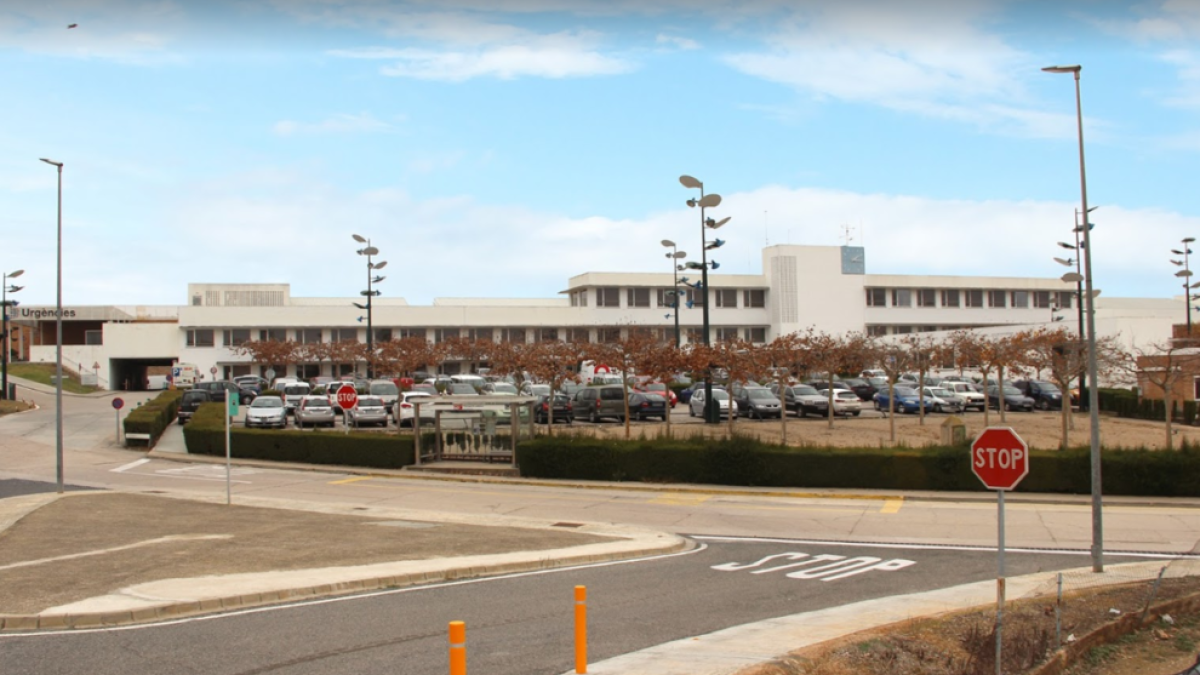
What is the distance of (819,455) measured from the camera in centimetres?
2823

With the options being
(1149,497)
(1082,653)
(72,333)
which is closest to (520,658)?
(1082,653)

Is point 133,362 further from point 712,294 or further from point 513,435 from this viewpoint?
point 513,435

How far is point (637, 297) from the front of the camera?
86438 millimetres

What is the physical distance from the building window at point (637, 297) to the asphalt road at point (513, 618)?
6884 centimetres

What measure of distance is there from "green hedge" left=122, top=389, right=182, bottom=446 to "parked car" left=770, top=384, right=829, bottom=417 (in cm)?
2792

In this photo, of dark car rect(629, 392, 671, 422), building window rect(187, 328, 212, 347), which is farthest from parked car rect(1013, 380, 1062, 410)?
building window rect(187, 328, 212, 347)

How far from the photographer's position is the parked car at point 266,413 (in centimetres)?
4272

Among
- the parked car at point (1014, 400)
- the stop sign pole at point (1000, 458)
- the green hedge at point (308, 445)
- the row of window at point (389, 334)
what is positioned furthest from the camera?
the row of window at point (389, 334)

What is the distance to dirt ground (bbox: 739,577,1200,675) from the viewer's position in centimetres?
955

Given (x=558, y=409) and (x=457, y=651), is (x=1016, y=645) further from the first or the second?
(x=558, y=409)

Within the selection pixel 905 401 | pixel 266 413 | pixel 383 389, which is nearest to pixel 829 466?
pixel 905 401

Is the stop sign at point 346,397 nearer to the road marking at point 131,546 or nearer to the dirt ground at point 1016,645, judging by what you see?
the road marking at point 131,546

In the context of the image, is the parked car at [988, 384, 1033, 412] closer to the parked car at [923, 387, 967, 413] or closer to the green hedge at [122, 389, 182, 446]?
the parked car at [923, 387, 967, 413]

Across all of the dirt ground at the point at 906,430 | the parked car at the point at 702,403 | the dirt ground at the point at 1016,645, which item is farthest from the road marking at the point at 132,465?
the dirt ground at the point at 1016,645
